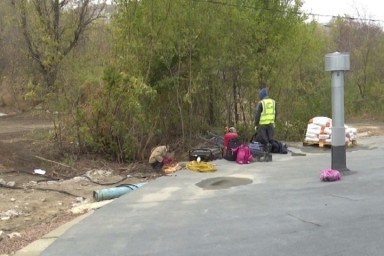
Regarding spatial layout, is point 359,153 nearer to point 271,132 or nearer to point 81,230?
point 271,132

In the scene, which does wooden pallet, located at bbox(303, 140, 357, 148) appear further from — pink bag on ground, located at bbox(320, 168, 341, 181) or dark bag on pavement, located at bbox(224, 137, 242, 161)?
pink bag on ground, located at bbox(320, 168, 341, 181)

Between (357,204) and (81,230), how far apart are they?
147 inches

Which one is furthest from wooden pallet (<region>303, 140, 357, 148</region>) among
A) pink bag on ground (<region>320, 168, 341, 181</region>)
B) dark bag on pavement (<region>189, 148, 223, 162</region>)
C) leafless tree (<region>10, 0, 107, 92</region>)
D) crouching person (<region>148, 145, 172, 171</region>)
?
leafless tree (<region>10, 0, 107, 92</region>)

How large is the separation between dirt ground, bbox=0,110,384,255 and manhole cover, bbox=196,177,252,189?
6.68 ft

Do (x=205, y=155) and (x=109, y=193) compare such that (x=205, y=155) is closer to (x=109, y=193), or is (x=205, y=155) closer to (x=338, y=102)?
(x=109, y=193)

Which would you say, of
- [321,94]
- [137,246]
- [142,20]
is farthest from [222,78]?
[137,246]

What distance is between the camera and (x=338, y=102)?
10.1 m

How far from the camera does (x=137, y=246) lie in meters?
6.11

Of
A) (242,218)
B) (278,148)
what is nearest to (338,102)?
(242,218)

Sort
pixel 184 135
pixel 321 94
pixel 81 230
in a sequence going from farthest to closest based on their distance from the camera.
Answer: pixel 321 94, pixel 184 135, pixel 81 230

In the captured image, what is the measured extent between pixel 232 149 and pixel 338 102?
3471mm

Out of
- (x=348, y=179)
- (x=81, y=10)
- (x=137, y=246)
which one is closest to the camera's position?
(x=137, y=246)

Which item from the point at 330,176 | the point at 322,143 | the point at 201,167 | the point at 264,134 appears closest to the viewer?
the point at 330,176

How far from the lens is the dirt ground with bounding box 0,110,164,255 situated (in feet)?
26.5
